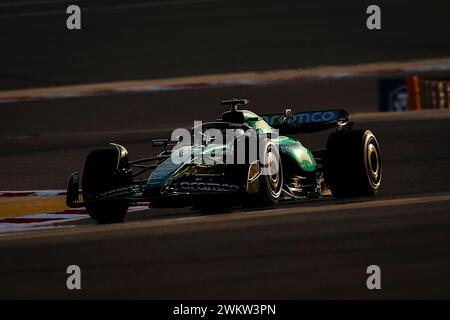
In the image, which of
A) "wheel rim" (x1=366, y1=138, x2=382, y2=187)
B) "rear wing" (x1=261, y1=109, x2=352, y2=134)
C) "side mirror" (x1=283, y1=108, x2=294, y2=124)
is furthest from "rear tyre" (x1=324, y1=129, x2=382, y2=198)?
"side mirror" (x1=283, y1=108, x2=294, y2=124)

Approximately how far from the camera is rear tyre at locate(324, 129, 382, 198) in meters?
13.7

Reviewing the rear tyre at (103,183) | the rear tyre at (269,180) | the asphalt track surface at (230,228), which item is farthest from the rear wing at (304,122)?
the rear tyre at (103,183)

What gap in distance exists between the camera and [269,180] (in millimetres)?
12906

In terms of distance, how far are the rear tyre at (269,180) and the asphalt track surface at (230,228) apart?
0.46ft

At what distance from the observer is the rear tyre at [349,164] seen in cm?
1372

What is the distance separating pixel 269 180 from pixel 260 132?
0.70m

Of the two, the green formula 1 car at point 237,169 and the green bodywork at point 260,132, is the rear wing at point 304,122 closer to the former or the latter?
the green formula 1 car at point 237,169

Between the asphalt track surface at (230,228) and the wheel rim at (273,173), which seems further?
the wheel rim at (273,173)

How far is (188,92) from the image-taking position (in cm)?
2505

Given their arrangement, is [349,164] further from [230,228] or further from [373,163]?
[230,228]

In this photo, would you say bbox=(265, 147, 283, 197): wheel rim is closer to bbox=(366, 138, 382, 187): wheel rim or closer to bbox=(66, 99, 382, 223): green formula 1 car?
bbox=(66, 99, 382, 223): green formula 1 car

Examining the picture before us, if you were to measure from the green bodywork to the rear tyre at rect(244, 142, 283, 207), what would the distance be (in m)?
0.40

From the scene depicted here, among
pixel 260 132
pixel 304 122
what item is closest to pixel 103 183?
pixel 260 132

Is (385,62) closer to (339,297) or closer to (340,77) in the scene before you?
(340,77)
